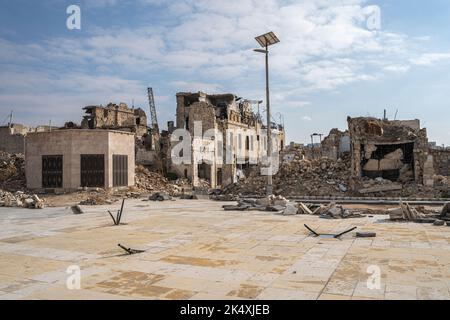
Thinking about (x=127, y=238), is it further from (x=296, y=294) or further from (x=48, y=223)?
(x=296, y=294)

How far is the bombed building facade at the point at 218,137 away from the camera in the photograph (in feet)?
123

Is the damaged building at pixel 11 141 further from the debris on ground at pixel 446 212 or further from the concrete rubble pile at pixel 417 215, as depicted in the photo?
the debris on ground at pixel 446 212

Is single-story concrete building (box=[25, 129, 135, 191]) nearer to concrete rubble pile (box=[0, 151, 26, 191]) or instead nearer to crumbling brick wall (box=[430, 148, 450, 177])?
concrete rubble pile (box=[0, 151, 26, 191])

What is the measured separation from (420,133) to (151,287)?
2181cm

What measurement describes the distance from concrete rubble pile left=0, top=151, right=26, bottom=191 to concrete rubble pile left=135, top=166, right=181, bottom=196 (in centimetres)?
819

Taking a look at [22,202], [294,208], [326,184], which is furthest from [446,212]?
[22,202]

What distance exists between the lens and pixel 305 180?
25.1 meters

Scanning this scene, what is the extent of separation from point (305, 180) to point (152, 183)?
42.7ft

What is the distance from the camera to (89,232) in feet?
39.1

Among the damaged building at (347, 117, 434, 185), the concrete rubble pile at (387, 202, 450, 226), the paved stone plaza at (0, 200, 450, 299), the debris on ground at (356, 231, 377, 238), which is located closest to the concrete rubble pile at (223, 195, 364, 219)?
the paved stone plaza at (0, 200, 450, 299)

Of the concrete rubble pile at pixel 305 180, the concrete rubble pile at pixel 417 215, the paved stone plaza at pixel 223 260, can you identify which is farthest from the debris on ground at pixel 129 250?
the concrete rubble pile at pixel 305 180

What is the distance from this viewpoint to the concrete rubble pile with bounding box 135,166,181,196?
29.8 meters

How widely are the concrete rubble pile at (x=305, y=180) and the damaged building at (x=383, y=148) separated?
1.22 m

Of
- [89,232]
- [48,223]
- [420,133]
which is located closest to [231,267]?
[89,232]
